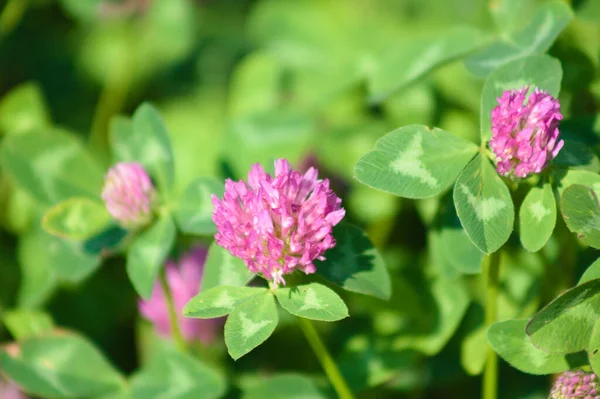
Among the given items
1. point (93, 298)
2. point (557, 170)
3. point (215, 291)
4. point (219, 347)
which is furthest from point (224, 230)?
point (93, 298)

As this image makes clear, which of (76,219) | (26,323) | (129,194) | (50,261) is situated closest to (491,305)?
(129,194)

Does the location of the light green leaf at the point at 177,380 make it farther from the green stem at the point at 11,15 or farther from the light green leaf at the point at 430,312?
the green stem at the point at 11,15

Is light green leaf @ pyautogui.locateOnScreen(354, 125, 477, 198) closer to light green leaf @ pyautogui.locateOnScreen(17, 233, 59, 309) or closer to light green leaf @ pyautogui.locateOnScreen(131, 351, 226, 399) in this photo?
light green leaf @ pyautogui.locateOnScreen(131, 351, 226, 399)

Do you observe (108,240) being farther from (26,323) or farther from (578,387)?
(578,387)

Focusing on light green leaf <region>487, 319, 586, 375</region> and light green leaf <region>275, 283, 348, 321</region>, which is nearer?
light green leaf <region>275, 283, 348, 321</region>

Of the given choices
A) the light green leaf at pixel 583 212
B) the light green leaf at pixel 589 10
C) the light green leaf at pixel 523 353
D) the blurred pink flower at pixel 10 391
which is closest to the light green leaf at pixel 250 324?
the light green leaf at pixel 523 353

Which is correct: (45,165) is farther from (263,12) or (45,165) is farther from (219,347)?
(263,12)

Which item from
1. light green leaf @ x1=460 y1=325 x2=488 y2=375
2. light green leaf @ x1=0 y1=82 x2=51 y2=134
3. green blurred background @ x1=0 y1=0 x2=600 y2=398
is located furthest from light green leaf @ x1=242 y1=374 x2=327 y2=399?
light green leaf @ x1=0 y1=82 x2=51 y2=134
